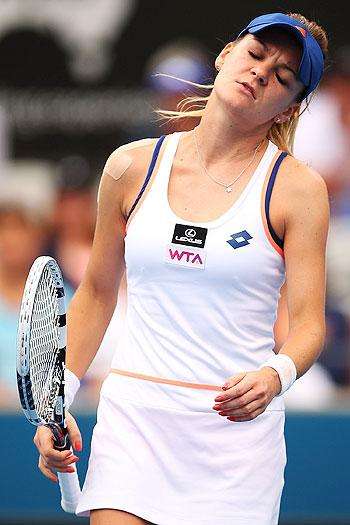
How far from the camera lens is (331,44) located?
24.2 ft

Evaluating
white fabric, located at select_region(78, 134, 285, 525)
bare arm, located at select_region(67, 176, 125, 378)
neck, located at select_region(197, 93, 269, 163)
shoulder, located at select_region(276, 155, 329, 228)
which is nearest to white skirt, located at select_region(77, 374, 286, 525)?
white fabric, located at select_region(78, 134, 285, 525)

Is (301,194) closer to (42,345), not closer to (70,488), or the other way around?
(42,345)

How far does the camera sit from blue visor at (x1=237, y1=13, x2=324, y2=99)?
3.40 meters

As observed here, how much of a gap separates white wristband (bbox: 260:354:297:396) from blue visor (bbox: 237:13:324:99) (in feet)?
2.50

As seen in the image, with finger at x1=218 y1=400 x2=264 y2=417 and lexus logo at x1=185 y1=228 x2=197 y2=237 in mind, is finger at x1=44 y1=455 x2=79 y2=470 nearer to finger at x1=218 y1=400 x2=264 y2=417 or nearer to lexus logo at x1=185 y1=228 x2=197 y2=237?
finger at x1=218 y1=400 x2=264 y2=417

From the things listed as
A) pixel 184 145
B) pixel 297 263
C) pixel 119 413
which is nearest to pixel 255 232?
pixel 297 263

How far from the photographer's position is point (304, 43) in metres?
3.39

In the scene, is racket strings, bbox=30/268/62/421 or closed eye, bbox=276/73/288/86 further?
closed eye, bbox=276/73/288/86

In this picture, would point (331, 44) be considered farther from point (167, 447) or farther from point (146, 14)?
point (167, 447)

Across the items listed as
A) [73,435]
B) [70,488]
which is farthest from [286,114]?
[70,488]

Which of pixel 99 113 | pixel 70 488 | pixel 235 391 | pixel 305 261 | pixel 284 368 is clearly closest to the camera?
pixel 235 391

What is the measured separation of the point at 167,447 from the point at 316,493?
317 centimetres

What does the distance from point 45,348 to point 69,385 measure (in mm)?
257

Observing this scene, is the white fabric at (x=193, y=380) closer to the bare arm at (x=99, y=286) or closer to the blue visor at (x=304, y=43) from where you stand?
the bare arm at (x=99, y=286)
